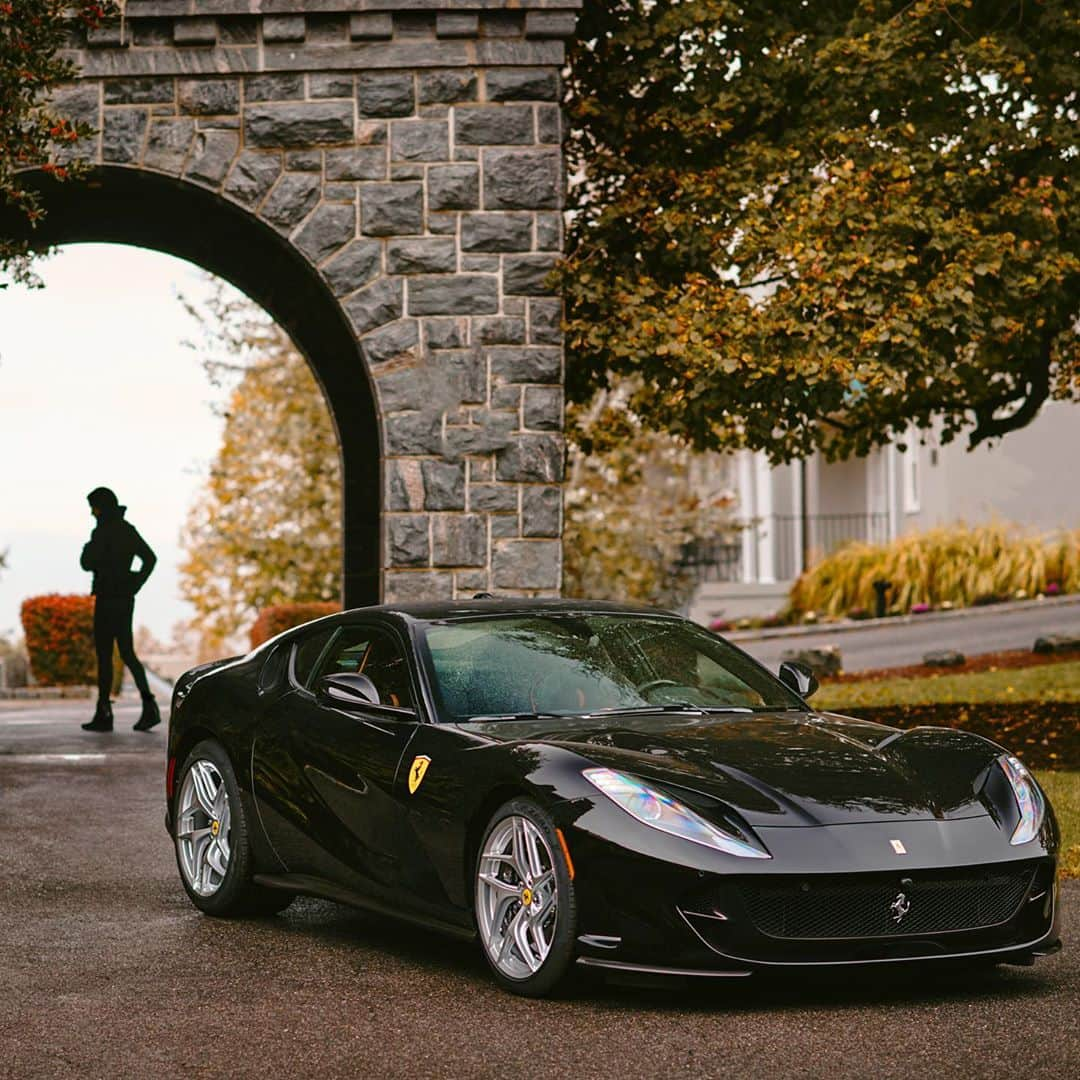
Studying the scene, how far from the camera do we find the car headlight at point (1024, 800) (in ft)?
21.0

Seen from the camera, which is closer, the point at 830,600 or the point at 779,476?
the point at 830,600

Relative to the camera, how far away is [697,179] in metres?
14.3

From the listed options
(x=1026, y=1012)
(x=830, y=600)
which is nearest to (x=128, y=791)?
(x=1026, y=1012)

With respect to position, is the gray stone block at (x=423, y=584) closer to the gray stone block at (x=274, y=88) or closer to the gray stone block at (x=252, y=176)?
the gray stone block at (x=252, y=176)

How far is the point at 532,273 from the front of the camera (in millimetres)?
13328

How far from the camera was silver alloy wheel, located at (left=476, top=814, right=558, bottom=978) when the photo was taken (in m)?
6.25

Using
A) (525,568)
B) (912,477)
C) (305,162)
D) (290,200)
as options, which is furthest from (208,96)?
(912,477)

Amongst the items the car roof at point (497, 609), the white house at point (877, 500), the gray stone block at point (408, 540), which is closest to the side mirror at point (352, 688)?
the car roof at point (497, 609)

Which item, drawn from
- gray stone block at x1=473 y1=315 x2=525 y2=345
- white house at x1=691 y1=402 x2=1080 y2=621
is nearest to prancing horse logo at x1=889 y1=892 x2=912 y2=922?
gray stone block at x1=473 y1=315 x2=525 y2=345

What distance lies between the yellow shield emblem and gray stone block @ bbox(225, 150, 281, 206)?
288 inches

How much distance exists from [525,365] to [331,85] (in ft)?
7.48

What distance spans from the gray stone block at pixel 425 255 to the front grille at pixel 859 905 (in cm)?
798

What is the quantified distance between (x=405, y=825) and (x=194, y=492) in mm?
28382

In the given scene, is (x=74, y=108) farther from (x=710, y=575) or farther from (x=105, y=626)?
(x=710, y=575)
